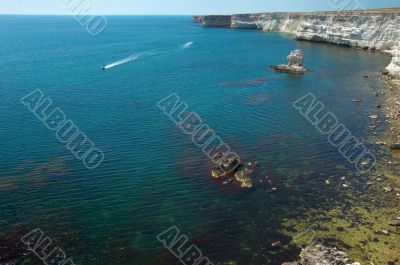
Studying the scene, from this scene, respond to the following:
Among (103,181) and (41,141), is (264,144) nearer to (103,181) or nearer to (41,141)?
(103,181)

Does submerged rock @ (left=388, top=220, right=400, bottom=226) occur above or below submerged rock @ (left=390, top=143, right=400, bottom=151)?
below

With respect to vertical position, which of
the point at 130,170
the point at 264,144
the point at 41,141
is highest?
the point at 264,144

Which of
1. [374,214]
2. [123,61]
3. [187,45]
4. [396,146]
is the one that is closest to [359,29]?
[187,45]

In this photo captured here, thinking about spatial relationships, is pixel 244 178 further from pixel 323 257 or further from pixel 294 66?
pixel 294 66

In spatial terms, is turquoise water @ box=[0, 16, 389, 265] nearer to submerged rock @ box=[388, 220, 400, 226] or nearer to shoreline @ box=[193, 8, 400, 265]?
shoreline @ box=[193, 8, 400, 265]

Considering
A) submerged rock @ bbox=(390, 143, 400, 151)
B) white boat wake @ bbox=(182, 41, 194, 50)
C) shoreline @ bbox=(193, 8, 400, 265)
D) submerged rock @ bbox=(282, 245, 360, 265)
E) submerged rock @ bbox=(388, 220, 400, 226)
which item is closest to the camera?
submerged rock @ bbox=(282, 245, 360, 265)

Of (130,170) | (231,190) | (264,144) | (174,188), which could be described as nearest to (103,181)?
(130,170)

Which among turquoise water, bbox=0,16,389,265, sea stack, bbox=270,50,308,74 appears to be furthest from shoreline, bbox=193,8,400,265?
sea stack, bbox=270,50,308,74

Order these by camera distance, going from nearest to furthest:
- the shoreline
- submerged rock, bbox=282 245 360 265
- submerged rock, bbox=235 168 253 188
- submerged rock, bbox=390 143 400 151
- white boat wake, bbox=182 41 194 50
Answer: submerged rock, bbox=282 245 360 265
the shoreline
submerged rock, bbox=235 168 253 188
submerged rock, bbox=390 143 400 151
white boat wake, bbox=182 41 194 50

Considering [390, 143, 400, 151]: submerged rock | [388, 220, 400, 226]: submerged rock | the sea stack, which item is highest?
the sea stack
